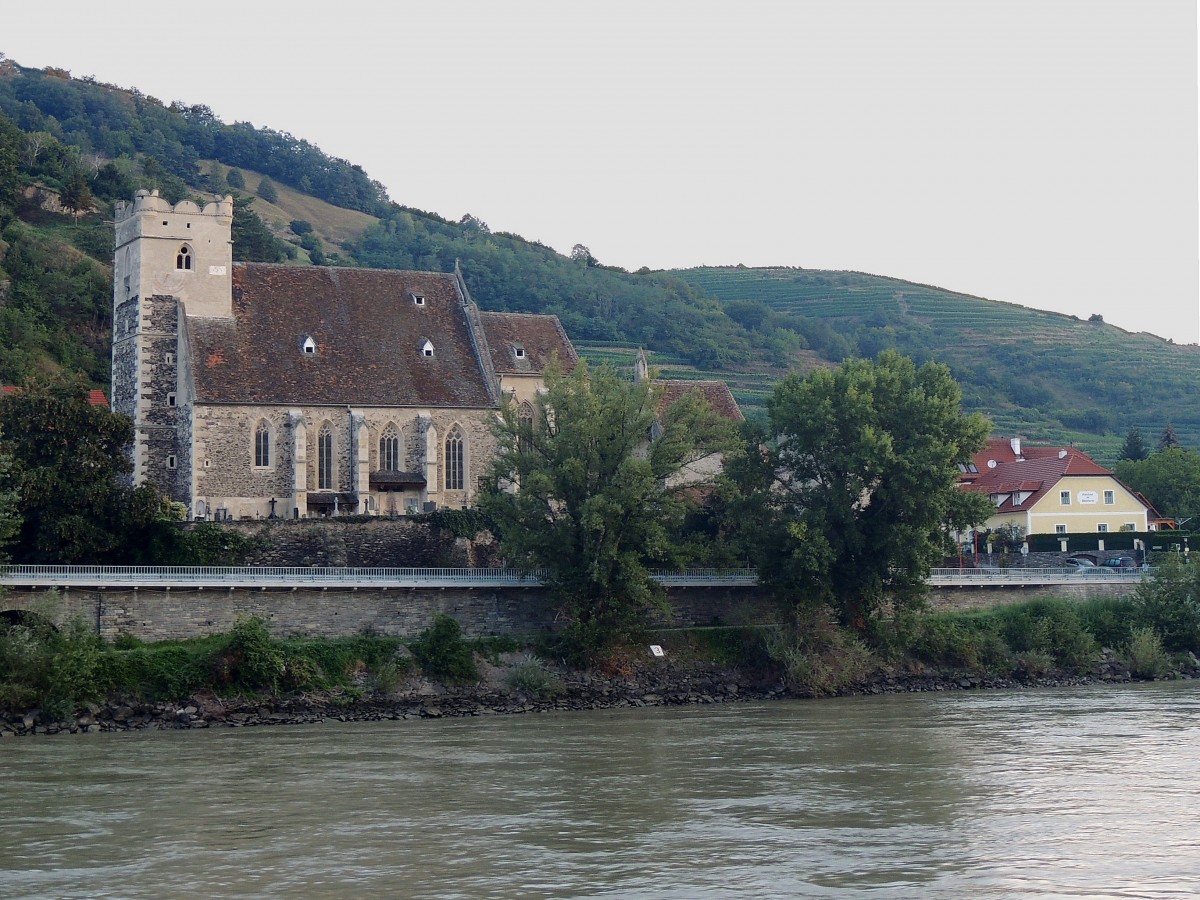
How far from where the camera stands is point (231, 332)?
57.6 meters

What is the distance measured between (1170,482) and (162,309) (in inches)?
2033

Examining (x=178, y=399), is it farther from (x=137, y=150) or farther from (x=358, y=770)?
(x=137, y=150)

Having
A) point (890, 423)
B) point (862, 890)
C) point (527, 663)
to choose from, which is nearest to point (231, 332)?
point (527, 663)

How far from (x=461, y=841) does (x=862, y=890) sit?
6766 mm

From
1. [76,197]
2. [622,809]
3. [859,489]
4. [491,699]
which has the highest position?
[76,197]

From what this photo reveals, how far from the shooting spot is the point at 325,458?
2254 inches

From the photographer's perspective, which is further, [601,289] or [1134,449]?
[601,289]

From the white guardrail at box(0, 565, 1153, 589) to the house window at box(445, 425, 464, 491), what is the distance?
9.56m

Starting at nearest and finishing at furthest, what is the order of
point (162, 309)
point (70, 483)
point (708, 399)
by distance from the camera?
1. point (70, 483)
2. point (162, 309)
3. point (708, 399)

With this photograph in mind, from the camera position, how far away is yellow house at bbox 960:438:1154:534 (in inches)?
2687

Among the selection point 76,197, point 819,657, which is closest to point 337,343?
point 819,657

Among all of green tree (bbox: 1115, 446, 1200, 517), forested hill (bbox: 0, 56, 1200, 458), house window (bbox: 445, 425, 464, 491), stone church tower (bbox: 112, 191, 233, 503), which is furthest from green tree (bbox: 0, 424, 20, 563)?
green tree (bbox: 1115, 446, 1200, 517)

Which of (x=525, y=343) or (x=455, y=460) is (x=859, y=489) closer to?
(x=455, y=460)

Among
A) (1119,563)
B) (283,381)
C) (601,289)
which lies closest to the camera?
(283,381)
